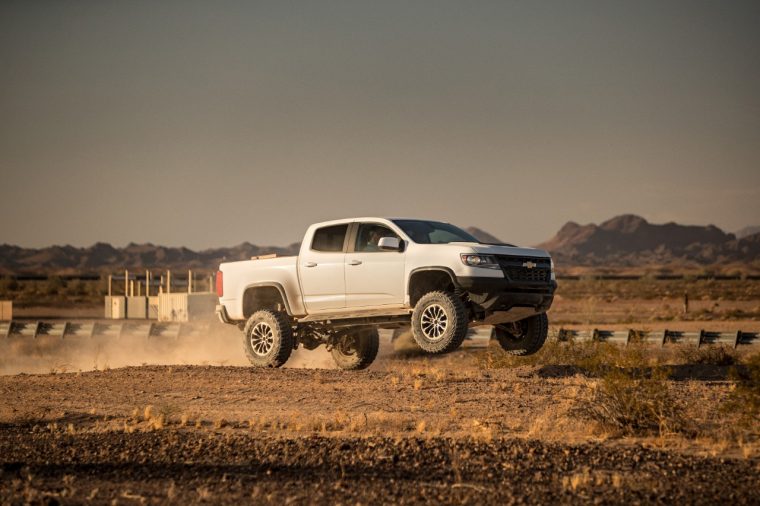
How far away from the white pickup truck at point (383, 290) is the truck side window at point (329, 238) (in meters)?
0.02

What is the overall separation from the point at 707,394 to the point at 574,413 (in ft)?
10.9

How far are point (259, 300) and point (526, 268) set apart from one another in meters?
5.46

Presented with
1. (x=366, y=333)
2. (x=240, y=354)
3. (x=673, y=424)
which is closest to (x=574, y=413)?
(x=673, y=424)

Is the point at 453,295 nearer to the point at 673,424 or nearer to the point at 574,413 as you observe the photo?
the point at 574,413

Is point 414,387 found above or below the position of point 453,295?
below

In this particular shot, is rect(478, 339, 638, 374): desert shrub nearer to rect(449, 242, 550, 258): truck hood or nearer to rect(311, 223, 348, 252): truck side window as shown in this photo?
rect(449, 242, 550, 258): truck hood

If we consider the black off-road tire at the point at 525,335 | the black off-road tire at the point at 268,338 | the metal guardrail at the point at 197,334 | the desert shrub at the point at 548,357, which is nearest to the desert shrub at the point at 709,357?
the metal guardrail at the point at 197,334

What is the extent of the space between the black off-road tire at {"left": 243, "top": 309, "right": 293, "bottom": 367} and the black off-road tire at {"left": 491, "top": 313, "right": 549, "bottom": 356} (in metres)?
3.73

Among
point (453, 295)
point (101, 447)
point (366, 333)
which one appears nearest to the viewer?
point (101, 447)

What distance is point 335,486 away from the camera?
8.88 metres

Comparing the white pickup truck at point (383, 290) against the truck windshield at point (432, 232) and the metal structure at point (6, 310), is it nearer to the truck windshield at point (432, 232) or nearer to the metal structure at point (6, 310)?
the truck windshield at point (432, 232)

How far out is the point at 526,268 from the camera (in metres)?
15.5

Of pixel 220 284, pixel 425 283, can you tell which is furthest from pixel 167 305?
pixel 425 283

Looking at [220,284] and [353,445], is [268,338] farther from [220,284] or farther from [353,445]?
[353,445]
